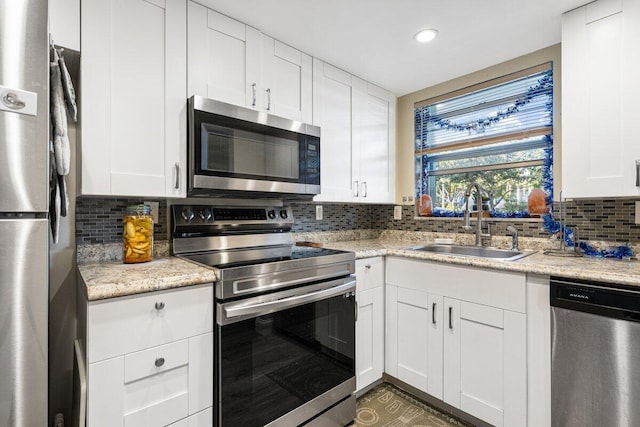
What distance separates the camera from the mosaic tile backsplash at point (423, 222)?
64.0 inches

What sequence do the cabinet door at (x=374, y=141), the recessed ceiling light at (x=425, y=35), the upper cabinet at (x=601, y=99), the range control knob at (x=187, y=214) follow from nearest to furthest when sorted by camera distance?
the upper cabinet at (x=601, y=99)
the range control knob at (x=187, y=214)
the recessed ceiling light at (x=425, y=35)
the cabinet door at (x=374, y=141)

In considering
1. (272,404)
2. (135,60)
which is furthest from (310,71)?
(272,404)

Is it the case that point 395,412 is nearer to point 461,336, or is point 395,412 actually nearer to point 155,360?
point 461,336

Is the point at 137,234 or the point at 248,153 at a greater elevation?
the point at 248,153

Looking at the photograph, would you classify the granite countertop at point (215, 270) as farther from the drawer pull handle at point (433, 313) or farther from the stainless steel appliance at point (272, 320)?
the drawer pull handle at point (433, 313)

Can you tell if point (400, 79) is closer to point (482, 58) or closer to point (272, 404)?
point (482, 58)

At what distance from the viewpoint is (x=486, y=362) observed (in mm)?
1731

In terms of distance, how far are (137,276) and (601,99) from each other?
2304mm

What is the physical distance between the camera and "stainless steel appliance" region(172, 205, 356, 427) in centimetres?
136

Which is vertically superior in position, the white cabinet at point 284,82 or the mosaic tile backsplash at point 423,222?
the white cabinet at point 284,82

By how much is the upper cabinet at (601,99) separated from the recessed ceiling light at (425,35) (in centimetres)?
66

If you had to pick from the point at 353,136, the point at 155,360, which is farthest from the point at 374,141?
the point at 155,360

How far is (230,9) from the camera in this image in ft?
5.58

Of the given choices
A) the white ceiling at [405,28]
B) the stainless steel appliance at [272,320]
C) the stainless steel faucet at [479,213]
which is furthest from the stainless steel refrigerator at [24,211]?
the stainless steel faucet at [479,213]
